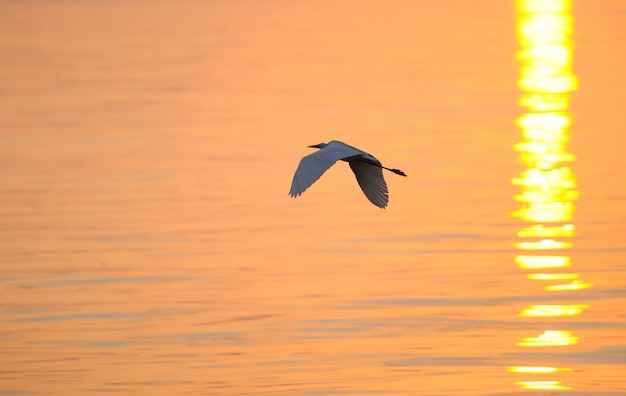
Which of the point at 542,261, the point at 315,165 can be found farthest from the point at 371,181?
the point at 542,261

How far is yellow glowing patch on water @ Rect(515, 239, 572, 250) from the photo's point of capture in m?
12.6

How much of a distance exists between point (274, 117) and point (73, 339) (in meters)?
10.3

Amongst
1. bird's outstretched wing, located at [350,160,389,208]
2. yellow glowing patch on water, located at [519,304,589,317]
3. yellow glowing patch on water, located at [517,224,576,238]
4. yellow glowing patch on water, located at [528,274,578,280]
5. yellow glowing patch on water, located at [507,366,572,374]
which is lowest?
yellow glowing patch on water, located at [507,366,572,374]

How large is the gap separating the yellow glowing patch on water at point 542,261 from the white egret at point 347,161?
2.26 m

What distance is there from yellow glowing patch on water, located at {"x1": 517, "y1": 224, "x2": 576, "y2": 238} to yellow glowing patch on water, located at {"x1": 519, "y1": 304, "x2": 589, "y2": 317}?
7.23 feet

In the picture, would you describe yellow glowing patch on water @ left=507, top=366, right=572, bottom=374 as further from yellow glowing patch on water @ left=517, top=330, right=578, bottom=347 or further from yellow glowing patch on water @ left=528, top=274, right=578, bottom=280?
yellow glowing patch on water @ left=528, top=274, right=578, bottom=280

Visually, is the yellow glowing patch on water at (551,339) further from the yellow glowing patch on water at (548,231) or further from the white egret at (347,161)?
the yellow glowing patch on water at (548,231)

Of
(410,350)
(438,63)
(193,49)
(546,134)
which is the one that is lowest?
(410,350)

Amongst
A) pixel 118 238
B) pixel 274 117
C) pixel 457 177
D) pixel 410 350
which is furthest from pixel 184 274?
pixel 274 117

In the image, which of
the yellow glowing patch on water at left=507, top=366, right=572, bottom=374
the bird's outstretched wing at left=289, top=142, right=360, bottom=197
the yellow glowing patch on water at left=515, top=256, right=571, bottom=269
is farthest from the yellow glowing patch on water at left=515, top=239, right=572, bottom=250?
the bird's outstretched wing at left=289, top=142, right=360, bottom=197

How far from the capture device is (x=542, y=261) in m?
12.1

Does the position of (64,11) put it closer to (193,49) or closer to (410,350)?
(193,49)

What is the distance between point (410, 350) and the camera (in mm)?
9945

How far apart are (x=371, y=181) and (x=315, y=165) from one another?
141 cm
